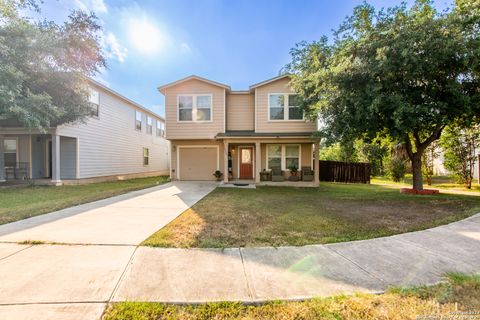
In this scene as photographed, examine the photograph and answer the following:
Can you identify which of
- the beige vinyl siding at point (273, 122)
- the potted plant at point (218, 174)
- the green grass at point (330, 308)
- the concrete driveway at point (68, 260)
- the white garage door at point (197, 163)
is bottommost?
the green grass at point (330, 308)

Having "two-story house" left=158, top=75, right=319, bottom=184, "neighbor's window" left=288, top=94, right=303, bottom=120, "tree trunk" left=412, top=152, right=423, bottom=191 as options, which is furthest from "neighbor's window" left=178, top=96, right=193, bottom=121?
"tree trunk" left=412, top=152, right=423, bottom=191

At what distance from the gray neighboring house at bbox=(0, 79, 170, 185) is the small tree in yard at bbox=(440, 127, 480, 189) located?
2020cm

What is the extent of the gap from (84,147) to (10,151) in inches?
162

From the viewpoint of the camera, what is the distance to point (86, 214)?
5691mm

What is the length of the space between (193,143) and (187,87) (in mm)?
3370

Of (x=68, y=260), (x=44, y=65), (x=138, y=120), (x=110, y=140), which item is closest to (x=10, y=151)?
(x=110, y=140)

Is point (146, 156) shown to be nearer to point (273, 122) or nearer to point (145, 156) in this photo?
point (145, 156)

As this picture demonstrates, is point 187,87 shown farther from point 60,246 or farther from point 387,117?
point 60,246

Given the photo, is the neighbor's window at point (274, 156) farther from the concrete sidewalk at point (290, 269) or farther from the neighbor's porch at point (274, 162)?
the concrete sidewalk at point (290, 269)

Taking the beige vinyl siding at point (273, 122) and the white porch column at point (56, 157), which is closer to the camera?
the white porch column at point (56, 157)

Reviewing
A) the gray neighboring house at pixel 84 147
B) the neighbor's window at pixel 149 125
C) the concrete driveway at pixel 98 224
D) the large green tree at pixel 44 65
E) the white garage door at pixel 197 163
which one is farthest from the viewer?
the neighbor's window at pixel 149 125

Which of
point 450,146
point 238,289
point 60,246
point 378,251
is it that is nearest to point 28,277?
point 60,246

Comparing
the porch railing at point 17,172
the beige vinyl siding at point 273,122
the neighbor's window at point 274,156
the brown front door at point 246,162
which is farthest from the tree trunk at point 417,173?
the porch railing at point 17,172

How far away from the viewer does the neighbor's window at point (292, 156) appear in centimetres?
1325
